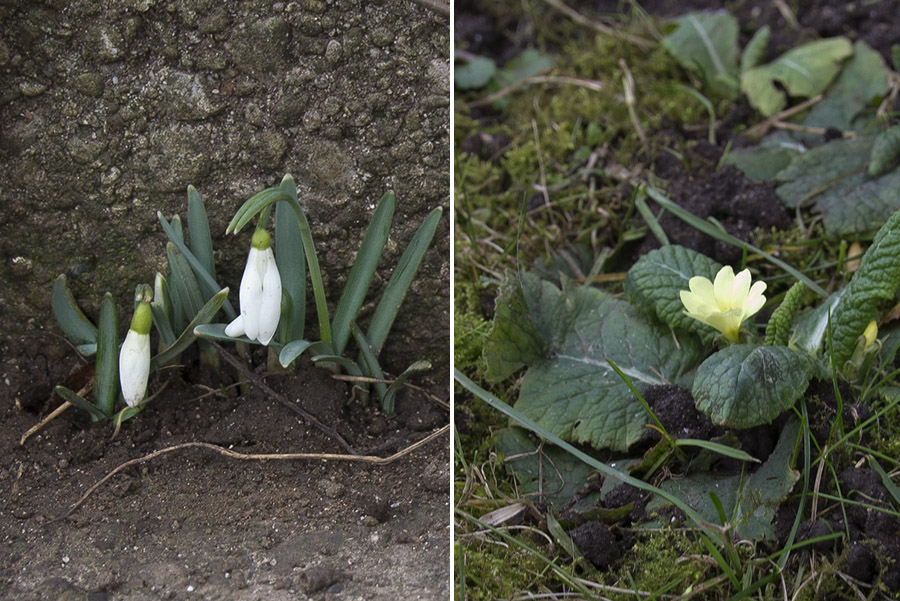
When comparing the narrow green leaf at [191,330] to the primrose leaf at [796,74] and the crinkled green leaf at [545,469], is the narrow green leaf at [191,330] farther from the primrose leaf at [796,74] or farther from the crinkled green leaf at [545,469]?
the primrose leaf at [796,74]

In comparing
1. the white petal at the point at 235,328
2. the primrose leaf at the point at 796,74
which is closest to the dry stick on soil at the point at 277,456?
the white petal at the point at 235,328

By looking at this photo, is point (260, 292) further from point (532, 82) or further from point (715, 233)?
point (532, 82)

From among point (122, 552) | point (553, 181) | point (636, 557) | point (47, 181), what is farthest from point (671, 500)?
point (47, 181)

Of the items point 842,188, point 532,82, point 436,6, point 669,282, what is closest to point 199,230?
point 436,6

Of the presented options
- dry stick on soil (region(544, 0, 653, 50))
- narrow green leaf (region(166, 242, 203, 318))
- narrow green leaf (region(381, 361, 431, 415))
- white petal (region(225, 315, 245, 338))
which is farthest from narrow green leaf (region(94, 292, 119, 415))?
dry stick on soil (region(544, 0, 653, 50))

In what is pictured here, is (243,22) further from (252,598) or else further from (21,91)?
(252,598)

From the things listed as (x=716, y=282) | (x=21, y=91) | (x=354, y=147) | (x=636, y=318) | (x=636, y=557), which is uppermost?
(x=21, y=91)
